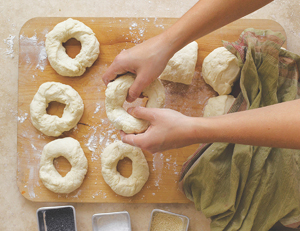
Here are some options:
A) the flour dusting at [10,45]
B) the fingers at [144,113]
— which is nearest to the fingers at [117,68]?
the fingers at [144,113]

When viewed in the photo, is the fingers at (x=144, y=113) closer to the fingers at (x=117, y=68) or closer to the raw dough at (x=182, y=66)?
the fingers at (x=117, y=68)

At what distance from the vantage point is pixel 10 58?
200 centimetres

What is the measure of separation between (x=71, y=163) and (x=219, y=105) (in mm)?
1125

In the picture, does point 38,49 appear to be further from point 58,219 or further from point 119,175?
point 58,219

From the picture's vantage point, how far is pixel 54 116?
5.96ft

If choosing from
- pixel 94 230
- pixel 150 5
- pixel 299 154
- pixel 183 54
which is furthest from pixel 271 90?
pixel 94 230

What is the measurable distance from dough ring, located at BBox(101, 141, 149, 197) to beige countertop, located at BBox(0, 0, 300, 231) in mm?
200

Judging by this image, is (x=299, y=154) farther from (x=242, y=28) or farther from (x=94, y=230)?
(x=94, y=230)

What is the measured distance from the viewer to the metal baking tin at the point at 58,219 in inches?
70.3

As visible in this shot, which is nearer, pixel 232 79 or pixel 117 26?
pixel 232 79

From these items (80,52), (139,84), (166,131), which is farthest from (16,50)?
(166,131)

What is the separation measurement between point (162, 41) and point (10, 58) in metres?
1.32

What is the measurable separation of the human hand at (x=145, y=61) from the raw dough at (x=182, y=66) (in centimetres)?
32

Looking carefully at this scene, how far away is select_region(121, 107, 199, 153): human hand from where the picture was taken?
124cm
